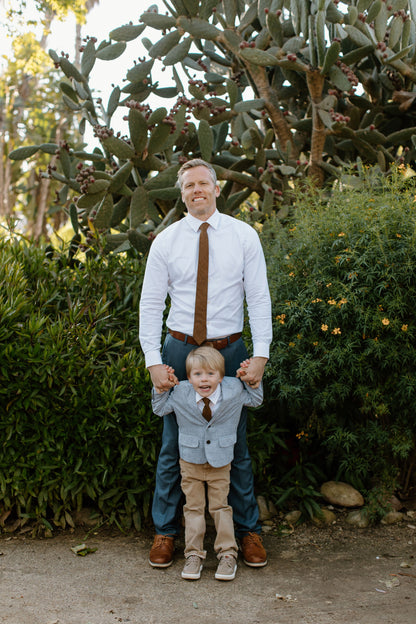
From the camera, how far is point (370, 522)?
3639mm

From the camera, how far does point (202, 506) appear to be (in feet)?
9.92

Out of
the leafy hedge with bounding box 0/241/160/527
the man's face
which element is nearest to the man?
the man's face

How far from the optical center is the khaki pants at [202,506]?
3.00 metres

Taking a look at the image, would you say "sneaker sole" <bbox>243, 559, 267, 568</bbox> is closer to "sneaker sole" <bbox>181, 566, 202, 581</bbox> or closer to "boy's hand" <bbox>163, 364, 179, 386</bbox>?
"sneaker sole" <bbox>181, 566, 202, 581</bbox>

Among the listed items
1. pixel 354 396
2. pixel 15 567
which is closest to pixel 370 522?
pixel 354 396

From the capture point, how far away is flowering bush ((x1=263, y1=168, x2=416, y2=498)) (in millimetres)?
3312

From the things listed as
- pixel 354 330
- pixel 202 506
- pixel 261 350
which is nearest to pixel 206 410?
pixel 261 350

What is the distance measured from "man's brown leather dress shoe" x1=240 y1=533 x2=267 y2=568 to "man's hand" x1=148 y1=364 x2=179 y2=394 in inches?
36.9

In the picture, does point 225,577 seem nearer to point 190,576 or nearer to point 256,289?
point 190,576

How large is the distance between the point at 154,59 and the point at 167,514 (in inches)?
152

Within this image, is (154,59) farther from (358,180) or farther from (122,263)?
(358,180)

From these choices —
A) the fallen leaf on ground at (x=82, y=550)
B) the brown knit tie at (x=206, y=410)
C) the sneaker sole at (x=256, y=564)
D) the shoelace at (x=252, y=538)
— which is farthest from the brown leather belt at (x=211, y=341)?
the fallen leaf on ground at (x=82, y=550)

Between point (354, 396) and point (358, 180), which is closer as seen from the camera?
point (354, 396)

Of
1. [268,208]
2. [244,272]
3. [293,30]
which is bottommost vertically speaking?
[244,272]
